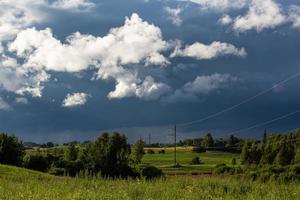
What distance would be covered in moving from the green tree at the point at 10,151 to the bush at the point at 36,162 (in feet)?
4.18

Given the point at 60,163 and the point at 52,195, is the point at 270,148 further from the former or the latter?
the point at 52,195

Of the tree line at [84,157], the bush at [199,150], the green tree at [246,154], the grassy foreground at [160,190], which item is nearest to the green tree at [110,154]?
the tree line at [84,157]

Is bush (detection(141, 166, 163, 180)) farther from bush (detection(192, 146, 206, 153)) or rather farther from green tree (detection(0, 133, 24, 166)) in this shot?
bush (detection(192, 146, 206, 153))

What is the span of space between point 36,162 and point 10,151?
15.1ft

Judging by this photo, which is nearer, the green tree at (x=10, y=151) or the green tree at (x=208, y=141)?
the green tree at (x=10, y=151)

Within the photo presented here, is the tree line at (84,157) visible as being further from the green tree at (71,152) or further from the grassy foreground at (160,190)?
the grassy foreground at (160,190)

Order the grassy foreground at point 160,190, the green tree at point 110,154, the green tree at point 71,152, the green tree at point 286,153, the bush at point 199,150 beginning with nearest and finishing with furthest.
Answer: the grassy foreground at point 160,190 < the green tree at point 110,154 < the green tree at point 71,152 < the green tree at point 286,153 < the bush at point 199,150

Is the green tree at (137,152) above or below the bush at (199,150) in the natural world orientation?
below

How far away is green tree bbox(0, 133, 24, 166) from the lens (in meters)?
87.5

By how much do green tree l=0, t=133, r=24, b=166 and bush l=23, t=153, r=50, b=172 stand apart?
1.28 metres

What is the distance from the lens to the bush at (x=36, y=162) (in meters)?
84.8

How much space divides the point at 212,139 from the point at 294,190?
163948 mm

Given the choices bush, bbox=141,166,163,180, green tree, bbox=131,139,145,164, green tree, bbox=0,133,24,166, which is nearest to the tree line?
green tree, bbox=0,133,24,166

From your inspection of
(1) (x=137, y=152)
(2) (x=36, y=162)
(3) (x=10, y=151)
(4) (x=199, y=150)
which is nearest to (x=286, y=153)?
(1) (x=137, y=152)
